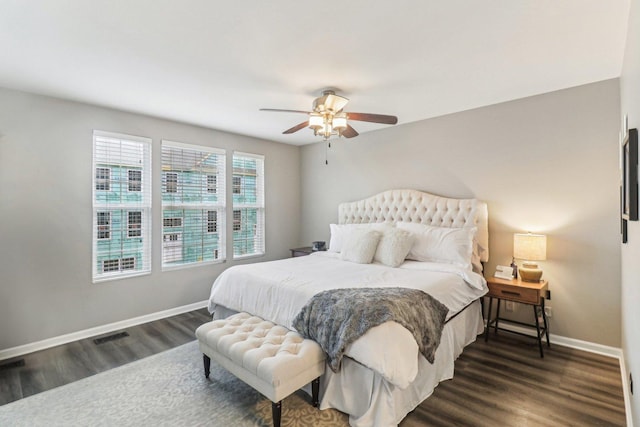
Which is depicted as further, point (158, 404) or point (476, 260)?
point (476, 260)

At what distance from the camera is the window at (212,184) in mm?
4688

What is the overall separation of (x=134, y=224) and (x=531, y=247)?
15.2 ft

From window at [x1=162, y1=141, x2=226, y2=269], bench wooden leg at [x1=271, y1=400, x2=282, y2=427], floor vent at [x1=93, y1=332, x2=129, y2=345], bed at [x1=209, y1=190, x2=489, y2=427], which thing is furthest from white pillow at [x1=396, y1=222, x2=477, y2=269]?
floor vent at [x1=93, y1=332, x2=129, y2=345]

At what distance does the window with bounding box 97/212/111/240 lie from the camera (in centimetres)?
368

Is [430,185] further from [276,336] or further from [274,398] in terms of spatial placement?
[274,398]

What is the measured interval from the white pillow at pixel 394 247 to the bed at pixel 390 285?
1 cm

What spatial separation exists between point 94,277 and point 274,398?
2.98 m

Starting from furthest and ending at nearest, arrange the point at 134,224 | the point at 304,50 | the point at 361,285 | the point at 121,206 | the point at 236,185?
the point at 236,185 < the point at 134,224 < the point at 121,206 < the point at 361,285 < the point at 304,50

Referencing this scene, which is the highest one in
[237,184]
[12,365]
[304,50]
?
[304,50]

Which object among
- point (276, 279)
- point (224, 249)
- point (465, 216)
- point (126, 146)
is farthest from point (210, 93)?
point (465, 216)

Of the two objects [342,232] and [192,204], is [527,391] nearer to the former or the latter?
[342,232]

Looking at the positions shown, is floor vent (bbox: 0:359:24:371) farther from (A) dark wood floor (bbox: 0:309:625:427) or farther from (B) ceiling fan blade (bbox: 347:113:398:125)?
(B) ceiling fan blade (bbox: 347:113:398:125)

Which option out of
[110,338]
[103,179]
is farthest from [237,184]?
[110,338]

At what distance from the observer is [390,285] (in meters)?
2.70
